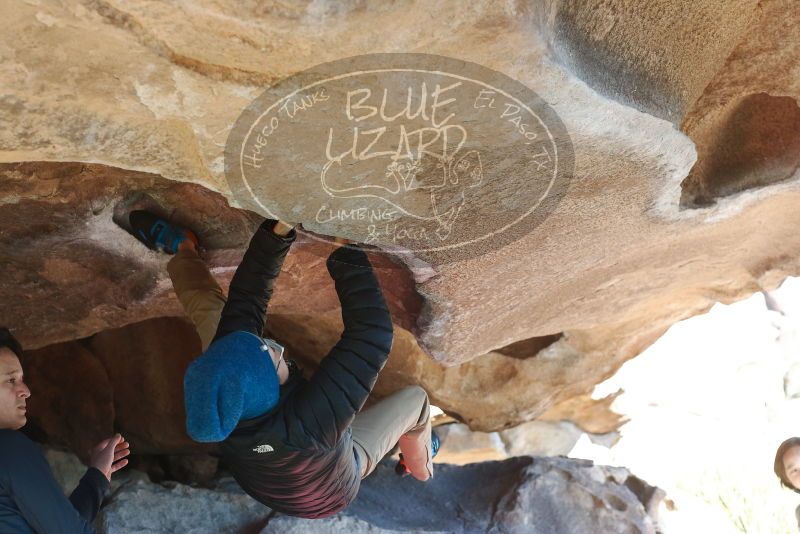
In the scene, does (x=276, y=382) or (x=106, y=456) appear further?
(x=106, y=456)

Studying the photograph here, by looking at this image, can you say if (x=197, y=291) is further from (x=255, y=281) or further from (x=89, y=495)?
(x=89, y=495)

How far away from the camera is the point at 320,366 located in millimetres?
1573

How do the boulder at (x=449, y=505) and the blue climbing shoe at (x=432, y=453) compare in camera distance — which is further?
the blue climbing shoe at (x=432, y=453)

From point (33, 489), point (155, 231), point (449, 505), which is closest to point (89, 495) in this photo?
point (33, 489)

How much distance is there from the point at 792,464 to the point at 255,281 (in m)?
2.36

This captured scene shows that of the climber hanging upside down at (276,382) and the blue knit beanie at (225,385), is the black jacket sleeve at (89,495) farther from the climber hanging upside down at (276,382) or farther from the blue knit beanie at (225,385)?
the blue knit beanie at (225,385)

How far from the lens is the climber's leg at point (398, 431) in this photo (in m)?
2.08

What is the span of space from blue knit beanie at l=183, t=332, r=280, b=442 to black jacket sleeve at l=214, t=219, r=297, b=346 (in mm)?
101

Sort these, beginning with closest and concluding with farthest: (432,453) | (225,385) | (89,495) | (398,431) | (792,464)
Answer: (225,385)
(89,495)
(398,431)
(432,453)
(792,464)

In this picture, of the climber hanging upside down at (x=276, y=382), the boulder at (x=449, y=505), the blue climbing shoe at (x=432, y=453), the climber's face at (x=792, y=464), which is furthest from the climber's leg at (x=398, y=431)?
the climber's face at (x=792, y=464)

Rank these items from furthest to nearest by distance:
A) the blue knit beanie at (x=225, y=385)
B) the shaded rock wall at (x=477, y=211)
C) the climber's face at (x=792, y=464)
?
the climber's face at (x=792, y=464), the blue knit beanie at (x=225, y=385), the shaded rock wall at (x=477, y=211)

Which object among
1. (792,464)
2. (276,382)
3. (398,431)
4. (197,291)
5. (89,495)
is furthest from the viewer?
(792,464)

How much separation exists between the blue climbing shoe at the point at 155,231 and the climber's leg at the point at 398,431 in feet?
2.36

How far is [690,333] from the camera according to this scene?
498 centimetres
